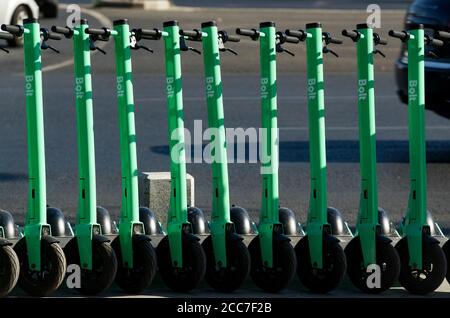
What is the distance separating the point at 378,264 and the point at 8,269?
1799 mm

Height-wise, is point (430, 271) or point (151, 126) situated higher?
point (151, 126)

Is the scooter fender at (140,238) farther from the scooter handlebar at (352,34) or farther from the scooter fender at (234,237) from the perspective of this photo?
the scooter handlebar at (352,34)

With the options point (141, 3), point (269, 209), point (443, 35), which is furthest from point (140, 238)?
point (141, 3)

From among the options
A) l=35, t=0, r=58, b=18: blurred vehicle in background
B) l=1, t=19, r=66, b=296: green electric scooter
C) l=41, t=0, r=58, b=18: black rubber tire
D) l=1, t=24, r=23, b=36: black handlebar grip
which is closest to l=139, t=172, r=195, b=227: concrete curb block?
l=1, t=19, r=66, b=296: green electric scooter

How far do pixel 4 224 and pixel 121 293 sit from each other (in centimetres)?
67

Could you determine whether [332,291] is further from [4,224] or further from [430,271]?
[4,224]

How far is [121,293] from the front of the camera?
26.5 feet

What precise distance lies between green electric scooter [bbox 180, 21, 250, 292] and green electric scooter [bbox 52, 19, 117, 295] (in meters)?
0.53

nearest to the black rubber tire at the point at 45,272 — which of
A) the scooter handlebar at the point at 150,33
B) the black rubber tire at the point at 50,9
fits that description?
the scooter handlebar at the point at 150,33

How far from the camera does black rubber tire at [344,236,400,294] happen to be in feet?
26.5

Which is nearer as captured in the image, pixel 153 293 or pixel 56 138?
pixel 153 293

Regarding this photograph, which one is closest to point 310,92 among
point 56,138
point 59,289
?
point 59,289

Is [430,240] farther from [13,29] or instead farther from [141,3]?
[141,3]

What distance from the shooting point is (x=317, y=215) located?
8188mm
